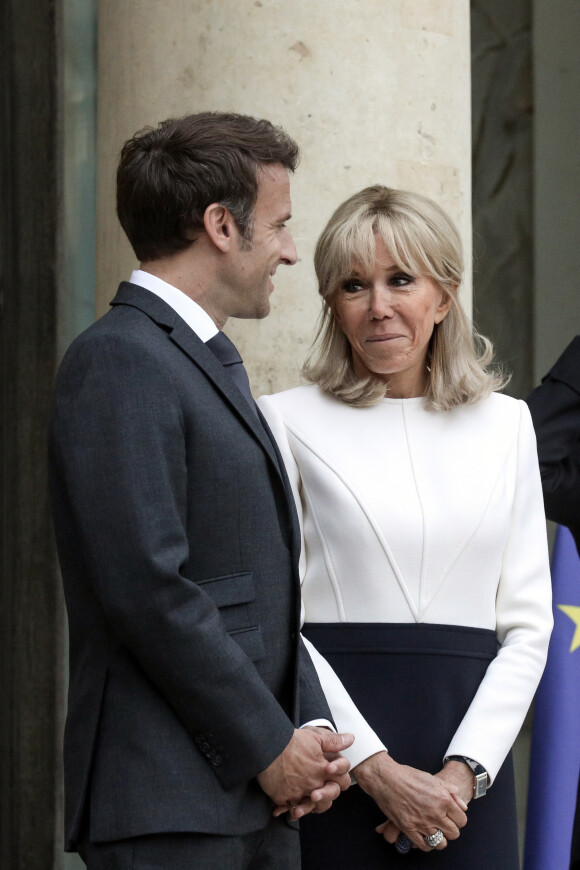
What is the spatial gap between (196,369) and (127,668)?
0.51m

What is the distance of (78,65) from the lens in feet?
14.6

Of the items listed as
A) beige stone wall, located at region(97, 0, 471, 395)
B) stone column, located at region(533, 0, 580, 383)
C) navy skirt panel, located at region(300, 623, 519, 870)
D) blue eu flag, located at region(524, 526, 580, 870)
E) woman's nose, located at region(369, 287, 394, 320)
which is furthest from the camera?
stone column, located at region(533, 0, 580, 383)

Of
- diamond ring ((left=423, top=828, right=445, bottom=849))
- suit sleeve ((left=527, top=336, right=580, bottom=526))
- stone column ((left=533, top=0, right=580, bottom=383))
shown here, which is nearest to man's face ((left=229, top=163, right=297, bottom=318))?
diamond ring ((left=423, top=828, right=445, bottom=849))

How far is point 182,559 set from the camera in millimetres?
1974

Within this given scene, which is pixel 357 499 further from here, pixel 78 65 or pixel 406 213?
pixel 78 65

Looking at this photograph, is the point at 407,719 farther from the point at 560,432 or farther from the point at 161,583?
the point at 560,432

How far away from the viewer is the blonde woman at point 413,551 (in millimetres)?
2506

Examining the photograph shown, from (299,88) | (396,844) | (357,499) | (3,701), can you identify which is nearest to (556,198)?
(299,88)

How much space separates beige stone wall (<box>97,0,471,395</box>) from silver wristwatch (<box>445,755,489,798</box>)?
1.18 meters

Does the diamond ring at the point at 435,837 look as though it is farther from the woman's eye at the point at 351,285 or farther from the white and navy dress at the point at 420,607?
the woman's eye at the point at 351,285

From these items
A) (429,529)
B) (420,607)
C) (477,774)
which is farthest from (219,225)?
(477,774)

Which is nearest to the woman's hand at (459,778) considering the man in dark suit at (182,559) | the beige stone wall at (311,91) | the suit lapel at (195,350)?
the man in dark suit at (182,559)

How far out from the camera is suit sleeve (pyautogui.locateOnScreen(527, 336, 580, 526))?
10.9 ft

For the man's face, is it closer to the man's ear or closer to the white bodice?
the man's ear
